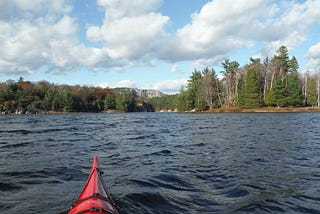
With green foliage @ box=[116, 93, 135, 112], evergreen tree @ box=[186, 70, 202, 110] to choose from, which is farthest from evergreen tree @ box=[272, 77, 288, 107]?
green foliage @ box=[116, 93, 135, 112]

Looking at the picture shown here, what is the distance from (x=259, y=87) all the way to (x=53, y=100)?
9453cm

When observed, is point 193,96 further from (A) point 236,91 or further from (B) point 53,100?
(B) point 53,100

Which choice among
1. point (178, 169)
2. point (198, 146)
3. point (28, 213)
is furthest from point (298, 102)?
point (28, 213)

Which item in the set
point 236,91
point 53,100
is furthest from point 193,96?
point 53,100

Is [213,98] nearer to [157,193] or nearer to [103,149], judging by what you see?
[103,149]

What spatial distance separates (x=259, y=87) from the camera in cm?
7856

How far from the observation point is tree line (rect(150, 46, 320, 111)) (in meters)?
76.3

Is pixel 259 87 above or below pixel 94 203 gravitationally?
above

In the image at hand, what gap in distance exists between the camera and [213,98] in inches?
3819

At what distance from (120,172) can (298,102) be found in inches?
3104

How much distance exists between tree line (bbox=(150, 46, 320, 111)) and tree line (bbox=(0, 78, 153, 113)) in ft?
204

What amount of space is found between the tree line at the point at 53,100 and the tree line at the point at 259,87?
6226 cm

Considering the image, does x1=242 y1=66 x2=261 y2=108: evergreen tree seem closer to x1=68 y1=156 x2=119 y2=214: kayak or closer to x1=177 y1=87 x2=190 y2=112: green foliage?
x1=177 y1=87 x2=190 y2=112: green foliage

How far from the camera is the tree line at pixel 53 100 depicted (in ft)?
395
